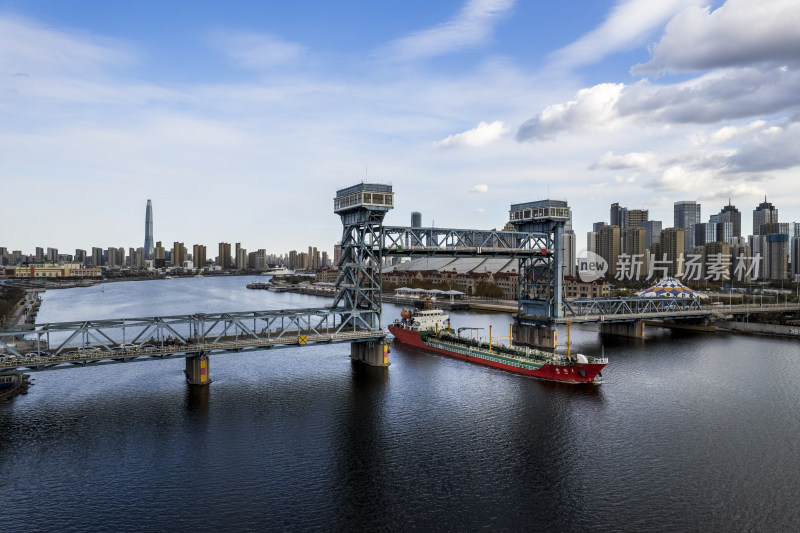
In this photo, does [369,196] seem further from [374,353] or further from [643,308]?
[643,308]

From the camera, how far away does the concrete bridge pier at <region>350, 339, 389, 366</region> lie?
55.0 meters

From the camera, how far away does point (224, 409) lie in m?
40.0

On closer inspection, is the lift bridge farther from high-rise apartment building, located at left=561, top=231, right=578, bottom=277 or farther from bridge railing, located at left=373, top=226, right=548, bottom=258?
high-rise apartment building, located at left=561, top=231, right=578, bottom=277

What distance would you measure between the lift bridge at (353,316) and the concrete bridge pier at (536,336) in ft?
0.45

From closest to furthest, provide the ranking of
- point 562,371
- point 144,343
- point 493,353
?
point 144,343 < point 562,371 < point 493,353

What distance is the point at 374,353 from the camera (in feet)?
182

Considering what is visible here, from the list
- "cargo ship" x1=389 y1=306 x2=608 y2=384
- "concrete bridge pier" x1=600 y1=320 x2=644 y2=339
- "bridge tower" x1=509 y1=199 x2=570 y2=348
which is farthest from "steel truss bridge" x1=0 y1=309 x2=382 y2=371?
"concrete bridge pier" x1=600 y1=320 x2=644 y2=339

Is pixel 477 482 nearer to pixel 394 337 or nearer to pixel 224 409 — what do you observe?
pixel 224 409

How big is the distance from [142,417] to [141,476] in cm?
1079

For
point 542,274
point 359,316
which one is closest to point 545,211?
point 542,274

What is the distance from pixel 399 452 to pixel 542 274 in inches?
1798

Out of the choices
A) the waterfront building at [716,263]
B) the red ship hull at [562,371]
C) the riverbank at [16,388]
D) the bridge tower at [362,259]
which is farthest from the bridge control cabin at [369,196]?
the waterfront building at [716,263]

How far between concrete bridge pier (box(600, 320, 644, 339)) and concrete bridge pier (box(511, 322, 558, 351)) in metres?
17.8

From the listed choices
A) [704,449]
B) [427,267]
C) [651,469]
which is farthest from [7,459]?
[427,267]
